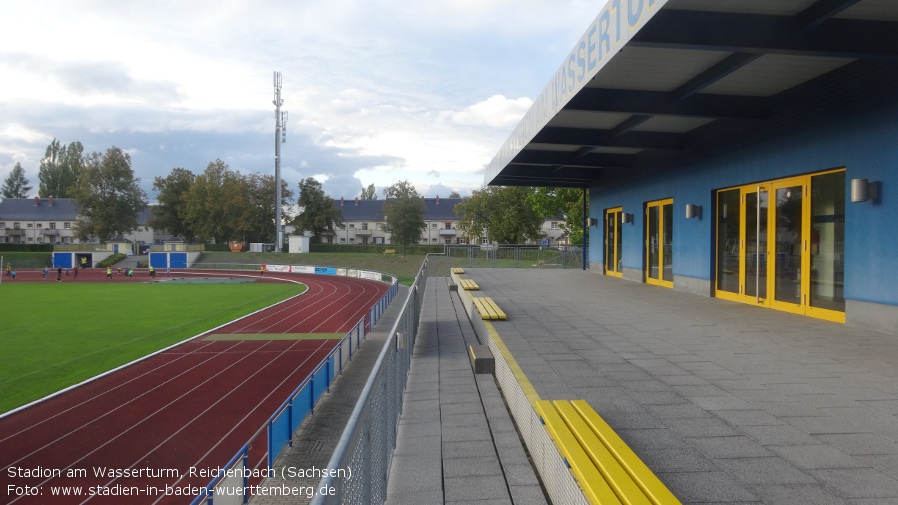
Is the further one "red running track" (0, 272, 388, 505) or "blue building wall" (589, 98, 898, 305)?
"red running track" (0, 272, 388, 505)

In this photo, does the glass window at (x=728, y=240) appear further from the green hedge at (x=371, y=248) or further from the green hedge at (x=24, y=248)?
the green hedge at (x=24, y=248)

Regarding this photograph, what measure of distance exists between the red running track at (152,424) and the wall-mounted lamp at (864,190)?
9.88 m

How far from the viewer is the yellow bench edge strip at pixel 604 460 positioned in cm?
→ 300

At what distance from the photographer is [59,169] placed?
10994 centimetres

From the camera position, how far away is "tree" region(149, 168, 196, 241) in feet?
290

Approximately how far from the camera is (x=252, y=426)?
11797 millimetres

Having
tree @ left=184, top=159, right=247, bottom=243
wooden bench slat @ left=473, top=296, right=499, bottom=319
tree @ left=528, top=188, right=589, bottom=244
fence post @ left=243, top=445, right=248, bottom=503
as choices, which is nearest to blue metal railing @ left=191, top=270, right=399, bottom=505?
fence post @ left=243, top=445, right=248, bottom=503

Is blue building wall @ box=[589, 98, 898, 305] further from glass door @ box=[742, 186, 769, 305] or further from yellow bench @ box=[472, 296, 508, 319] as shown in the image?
yellow bench @ box=[472, 296, 508, 319]

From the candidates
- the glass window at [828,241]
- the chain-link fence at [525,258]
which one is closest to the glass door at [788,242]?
the glass window at [828,241]

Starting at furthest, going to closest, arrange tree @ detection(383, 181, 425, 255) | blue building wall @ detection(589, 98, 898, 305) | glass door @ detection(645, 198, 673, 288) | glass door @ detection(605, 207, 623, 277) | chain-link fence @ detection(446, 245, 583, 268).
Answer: tree @ detection(383, 181, 425, 255)
chain-link fence @ detection(446, 245, 583, 268)
glass door @ detection(605, 207, 623, 277)
glass door @ detection(645, 198, 673, 288)
blue building wall @ detection(589, 98, 898, 305)

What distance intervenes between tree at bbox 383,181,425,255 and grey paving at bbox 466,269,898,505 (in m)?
65.4

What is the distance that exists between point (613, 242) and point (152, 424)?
15610mm

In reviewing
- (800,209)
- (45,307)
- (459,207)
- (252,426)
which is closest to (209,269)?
(459,207)

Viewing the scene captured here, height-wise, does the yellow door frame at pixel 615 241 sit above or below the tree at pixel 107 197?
below
